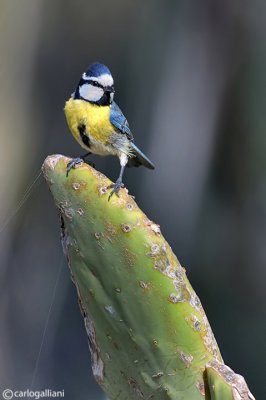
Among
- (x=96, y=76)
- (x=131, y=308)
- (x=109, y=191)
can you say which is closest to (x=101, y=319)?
(x=131, y=308)

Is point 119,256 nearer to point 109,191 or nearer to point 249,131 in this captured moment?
point 109,191

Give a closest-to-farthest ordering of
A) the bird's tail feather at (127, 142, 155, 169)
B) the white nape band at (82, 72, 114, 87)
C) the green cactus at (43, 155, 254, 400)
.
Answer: the green cactus at (43, 155, 254, 400), the white nape band at (82, 72, 114, 87), the bird's tail feather at (127, 142, 155, 169)

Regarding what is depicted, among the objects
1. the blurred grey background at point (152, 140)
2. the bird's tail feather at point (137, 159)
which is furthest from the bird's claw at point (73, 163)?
the blurred grey background at point (152, 140)

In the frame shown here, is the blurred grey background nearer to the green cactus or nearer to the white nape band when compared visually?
the white nape band

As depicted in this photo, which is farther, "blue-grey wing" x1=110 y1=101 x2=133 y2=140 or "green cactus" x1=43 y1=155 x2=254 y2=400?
"blue-grey wing" x1=110 y1=101 x2=133 y2=140

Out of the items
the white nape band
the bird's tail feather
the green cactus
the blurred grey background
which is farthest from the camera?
the blurred grey background

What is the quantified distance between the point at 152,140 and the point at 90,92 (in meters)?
1.23

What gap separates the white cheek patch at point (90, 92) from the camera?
1.47m

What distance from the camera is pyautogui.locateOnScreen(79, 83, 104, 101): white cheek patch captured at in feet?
→ 4.82

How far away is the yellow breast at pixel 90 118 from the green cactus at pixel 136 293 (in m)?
0.23

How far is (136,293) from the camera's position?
123cm

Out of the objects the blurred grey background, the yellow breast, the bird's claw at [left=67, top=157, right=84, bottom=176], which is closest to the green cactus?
the bird's claw at [left=67, top=157, right=84, bottom=176]

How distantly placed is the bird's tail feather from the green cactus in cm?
32

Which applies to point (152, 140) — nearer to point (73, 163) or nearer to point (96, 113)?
point (96, 113)
